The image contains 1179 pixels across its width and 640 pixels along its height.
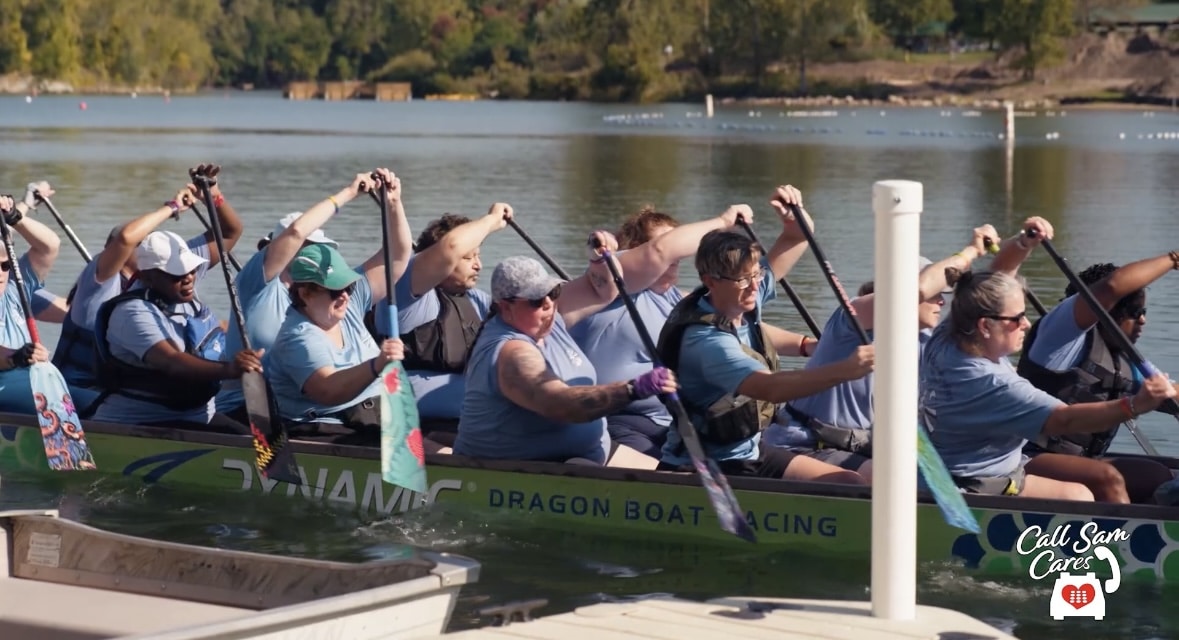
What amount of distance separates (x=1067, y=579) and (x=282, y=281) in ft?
14.5

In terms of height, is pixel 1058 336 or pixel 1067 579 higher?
Result: pixel 1058 336

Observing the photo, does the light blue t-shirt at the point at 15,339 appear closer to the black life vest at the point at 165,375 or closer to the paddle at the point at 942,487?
the black life vest at the point at 165,375

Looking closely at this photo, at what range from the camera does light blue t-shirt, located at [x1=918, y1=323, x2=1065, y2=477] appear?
689 centimetres

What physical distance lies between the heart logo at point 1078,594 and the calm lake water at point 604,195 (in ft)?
0.36

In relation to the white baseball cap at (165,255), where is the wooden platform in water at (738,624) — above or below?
below

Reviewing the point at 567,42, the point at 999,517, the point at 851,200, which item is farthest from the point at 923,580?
the point at 567,42

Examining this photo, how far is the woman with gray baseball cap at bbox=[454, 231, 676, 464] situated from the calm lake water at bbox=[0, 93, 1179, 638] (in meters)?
0.41

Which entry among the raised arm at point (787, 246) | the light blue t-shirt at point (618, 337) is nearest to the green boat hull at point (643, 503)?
the light blue t-shirt at point (618, 337)

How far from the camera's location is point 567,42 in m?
109

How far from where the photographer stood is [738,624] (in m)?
5.54

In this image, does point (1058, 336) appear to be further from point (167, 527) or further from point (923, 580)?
point (167, 527)

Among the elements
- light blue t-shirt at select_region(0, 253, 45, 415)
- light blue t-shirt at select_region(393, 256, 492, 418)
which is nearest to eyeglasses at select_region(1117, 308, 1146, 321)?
light blue t-shirt at select_region(393, 256, 492, 418)

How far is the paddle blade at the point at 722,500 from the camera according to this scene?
7117 mm

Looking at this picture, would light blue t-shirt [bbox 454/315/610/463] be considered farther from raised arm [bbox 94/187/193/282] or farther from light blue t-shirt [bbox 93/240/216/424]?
raised arm [bbox 94/187/193/282]
